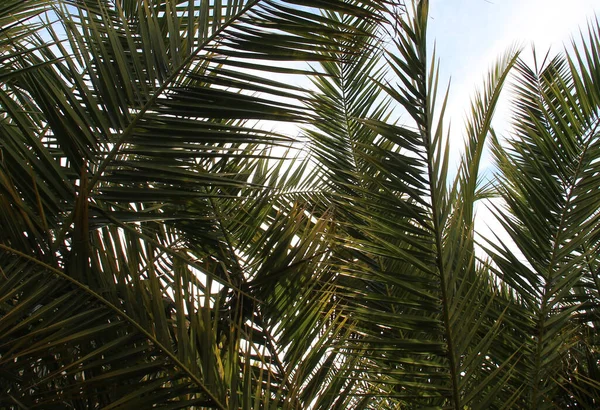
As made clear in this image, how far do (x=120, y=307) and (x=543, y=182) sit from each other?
156 cm

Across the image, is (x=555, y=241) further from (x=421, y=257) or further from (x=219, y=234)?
(x=219, y=234)

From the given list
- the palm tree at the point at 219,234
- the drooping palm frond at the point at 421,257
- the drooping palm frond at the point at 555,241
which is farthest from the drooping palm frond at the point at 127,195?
the drooping palm frond at the point at 555,241

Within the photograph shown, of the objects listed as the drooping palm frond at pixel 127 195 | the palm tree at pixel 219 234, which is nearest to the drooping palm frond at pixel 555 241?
the palm tree at pixel 219 234

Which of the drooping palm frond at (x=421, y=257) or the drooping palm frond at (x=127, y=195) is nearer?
the drooping palm frond at (x=127, y=195)

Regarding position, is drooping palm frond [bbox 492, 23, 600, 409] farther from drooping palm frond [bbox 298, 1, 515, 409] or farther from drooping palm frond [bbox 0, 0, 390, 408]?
drooping palm frond [bbox 0, 0, 390, 408]

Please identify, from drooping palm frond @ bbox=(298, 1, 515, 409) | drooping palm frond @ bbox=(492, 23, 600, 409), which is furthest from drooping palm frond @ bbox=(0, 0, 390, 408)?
drooping palm frond @ bbox=(492, 23, 600, 409)

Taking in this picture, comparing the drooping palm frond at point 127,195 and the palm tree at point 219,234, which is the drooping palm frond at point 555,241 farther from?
the drooping palm frond at point 127,195

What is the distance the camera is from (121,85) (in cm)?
153

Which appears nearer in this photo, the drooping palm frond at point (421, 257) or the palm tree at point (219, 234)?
the palm tree at point (219, 234)

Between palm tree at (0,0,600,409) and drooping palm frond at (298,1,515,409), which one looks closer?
palm tree at (0,0,600,409)

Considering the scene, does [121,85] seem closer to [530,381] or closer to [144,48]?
[144,48]

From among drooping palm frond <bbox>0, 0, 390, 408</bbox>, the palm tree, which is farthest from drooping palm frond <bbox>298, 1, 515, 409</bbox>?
drooping palm frond <bbox>0, 0, 390, 408</bbox>

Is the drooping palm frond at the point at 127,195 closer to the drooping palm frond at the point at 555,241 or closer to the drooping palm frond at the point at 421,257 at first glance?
the drooping palm frond at the point at 421,257

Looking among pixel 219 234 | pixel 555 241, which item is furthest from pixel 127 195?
pixel 555 241
